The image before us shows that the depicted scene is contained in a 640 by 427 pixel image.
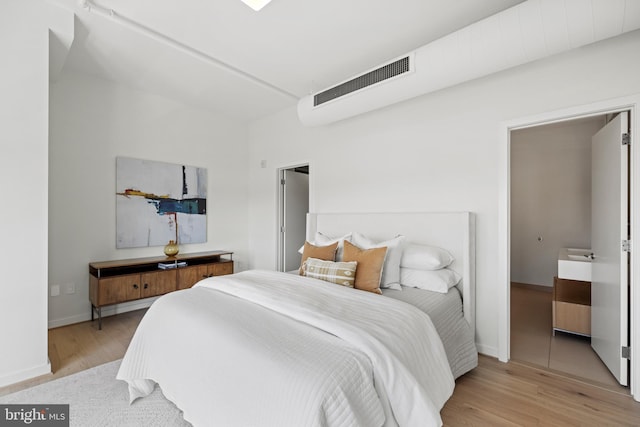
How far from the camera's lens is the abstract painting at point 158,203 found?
3.49m

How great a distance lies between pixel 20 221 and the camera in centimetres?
211

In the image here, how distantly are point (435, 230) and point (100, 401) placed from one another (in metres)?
2.83

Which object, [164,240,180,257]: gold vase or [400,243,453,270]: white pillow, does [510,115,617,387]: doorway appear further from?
[164,240,180,257]: gold vase

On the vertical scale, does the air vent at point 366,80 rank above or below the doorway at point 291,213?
above

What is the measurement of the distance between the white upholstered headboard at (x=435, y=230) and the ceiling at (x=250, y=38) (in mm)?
1553

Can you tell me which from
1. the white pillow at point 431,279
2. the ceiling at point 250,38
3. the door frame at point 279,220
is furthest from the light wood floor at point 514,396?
the ceiling at point 250,38

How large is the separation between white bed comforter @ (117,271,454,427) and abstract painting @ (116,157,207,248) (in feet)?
6.68

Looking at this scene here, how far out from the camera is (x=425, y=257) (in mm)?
2443

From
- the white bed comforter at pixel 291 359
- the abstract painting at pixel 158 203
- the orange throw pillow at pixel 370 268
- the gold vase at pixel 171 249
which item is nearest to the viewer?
the white bed comforter at pixel 291 359

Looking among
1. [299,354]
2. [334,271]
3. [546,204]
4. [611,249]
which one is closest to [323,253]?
[334,271]

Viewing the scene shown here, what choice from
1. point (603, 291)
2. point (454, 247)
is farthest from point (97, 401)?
point (603, 291)

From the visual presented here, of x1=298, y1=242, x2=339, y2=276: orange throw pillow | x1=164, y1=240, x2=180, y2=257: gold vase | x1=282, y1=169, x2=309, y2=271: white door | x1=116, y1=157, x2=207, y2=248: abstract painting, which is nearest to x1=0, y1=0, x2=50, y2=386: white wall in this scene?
x1=116, y1=157, x2=207, y2=248: abstract painting

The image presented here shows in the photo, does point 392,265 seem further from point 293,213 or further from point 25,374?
point 25,374

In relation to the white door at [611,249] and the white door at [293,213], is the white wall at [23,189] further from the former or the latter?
the white door at [611,249]
